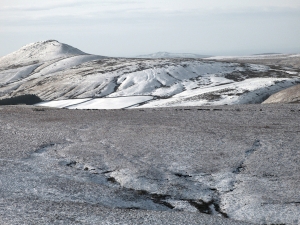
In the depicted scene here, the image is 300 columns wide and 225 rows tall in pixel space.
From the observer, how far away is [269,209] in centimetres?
1359

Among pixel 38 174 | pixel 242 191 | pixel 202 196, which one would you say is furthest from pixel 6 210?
pixel 242 191

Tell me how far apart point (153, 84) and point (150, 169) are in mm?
50308

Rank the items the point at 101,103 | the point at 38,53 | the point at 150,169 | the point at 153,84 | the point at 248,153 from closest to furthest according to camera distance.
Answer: the point at 150,169 → the point at 248,153 → the point at 101,103 → the point at 153,84 → the point at 38,53

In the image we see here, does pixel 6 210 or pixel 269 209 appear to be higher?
Answer: pixel 6 210

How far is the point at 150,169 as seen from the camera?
670 inches

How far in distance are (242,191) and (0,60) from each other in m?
125

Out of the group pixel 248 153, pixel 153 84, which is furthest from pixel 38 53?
pixel 248 153

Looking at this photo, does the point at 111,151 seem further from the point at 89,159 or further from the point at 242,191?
the point at 242,191

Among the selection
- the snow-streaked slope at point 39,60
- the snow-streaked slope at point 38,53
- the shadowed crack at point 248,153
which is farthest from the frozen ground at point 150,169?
the snow-streaked slope at point 38,53

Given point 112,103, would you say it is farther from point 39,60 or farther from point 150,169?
point 39,60

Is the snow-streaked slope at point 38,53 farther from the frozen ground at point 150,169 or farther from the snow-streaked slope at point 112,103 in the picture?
the frozen ground at point 150,169

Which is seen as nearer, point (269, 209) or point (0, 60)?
point (269, 209)

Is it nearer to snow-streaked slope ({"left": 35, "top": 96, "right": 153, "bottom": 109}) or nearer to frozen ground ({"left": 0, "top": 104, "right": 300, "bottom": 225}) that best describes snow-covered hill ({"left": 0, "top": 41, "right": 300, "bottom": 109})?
snow-streaked slope ({"left": 35, "top": 96, "right": 153, "bottom": 109})

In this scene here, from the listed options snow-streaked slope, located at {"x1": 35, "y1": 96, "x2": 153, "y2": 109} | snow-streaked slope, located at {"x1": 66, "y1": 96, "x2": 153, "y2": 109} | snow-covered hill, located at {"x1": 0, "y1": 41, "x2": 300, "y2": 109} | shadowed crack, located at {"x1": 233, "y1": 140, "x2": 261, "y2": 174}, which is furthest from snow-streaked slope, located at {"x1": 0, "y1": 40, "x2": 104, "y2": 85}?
shadowed crack, located at {"x1": 233, "y1": 140, "x2": 261, "y2": 174}
